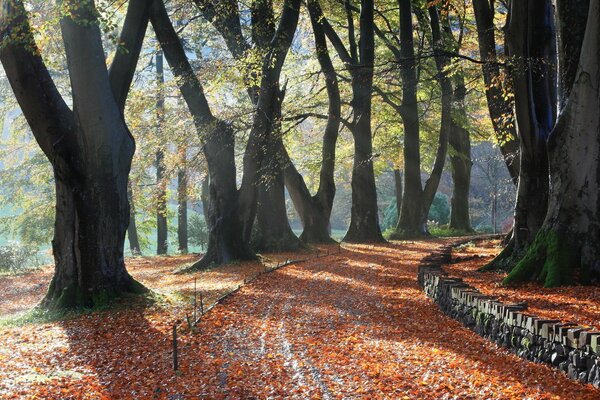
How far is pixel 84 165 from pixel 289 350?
5.04 meters

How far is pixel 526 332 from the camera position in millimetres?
6578

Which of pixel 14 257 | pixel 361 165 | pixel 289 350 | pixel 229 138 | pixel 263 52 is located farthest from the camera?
pixel 361 165

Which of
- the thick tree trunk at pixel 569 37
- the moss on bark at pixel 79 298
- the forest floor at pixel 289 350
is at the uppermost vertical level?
the thick tree trunk at pixel 569 37

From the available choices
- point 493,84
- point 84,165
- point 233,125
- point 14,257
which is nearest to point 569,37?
point 493,84

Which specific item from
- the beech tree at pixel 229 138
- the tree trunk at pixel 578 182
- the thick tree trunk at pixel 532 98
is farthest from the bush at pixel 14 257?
the tree trunk at pixel 578 182

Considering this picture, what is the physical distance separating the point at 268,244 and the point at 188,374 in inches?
530

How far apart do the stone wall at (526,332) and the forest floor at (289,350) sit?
129 millimetres

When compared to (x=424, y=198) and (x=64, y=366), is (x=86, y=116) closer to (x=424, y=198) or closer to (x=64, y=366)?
(x=64, y=366)

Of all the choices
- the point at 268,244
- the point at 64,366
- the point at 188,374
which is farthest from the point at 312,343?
the point at 268,244

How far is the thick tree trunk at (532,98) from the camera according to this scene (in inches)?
470

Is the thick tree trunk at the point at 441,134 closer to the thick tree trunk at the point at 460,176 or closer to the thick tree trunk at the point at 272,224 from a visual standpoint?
the thick tree trunk at the point at 460,176

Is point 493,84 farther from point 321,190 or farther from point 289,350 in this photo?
point 321,190

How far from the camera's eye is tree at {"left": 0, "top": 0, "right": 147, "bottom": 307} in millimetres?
9898

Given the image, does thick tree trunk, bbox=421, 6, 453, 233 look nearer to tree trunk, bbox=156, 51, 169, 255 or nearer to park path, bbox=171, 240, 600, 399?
tree trunk, bbox=156, 51, 169, 255
